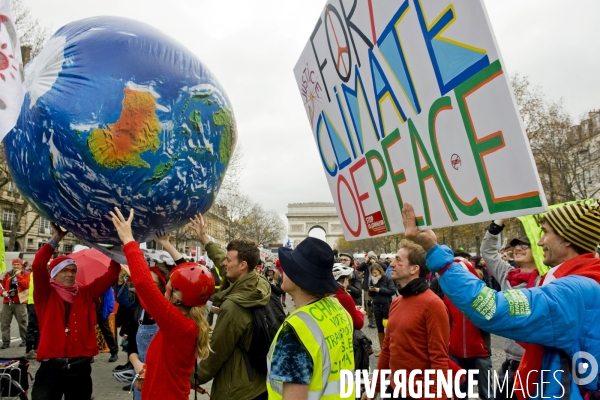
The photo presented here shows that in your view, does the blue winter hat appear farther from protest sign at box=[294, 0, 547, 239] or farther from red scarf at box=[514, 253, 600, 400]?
red scarf at box=[514, 253, 600, 400]

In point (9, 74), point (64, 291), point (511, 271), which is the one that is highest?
point (9, 74)

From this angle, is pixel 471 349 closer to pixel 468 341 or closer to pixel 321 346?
pixel 468 341

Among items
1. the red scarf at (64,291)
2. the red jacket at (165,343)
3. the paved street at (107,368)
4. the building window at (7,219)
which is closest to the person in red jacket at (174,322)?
the red jacket at (165,343)

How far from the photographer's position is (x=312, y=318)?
78.4 inches

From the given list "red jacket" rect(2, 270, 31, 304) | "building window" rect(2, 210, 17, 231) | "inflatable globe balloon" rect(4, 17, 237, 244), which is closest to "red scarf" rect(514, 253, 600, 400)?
"inflatable globe balloon" rect(4, 17, 237, 244)

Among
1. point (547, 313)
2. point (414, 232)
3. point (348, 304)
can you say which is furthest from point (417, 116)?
point (348, 304)

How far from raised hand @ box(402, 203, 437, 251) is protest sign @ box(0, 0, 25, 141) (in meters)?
1.87

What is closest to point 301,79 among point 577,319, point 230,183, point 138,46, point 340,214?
point 340,214

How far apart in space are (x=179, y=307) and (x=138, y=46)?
5.06 feet

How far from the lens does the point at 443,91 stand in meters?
1.93

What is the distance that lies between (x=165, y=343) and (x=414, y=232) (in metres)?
1.61

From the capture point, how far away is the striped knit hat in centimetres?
192

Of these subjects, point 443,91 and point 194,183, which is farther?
point 194,183

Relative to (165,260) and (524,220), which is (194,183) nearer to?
(165,260)
